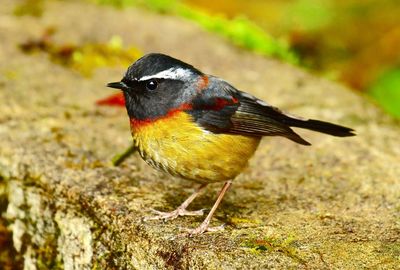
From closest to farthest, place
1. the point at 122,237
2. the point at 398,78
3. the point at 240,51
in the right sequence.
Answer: the point at 122,237 → the point at 240,51 → the point at 398,78

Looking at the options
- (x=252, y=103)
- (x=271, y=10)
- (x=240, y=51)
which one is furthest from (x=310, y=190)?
(x=271, y=10)

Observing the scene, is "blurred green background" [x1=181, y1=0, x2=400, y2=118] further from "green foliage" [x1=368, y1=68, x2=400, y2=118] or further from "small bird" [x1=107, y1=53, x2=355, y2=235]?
"small bird" [x1=107, y1=53, x2=355, y2=235]

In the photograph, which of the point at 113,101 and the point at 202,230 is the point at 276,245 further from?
the point at 113,101

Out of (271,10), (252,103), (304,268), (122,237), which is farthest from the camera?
(271,10)

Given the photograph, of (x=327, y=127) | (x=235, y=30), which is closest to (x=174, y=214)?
(x=327, y=127)

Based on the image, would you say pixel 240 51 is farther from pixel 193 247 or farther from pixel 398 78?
pixel 193 247

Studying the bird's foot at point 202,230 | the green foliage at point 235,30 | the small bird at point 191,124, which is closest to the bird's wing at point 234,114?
the small bird at point 191,124

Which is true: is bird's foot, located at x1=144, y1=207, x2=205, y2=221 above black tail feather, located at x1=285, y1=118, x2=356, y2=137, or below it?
below

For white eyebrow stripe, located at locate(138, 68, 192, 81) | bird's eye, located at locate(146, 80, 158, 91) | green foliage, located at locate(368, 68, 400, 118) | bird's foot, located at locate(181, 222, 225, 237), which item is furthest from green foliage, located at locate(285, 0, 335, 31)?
bird's foot, located at locate(181, 222, 225, 237)
